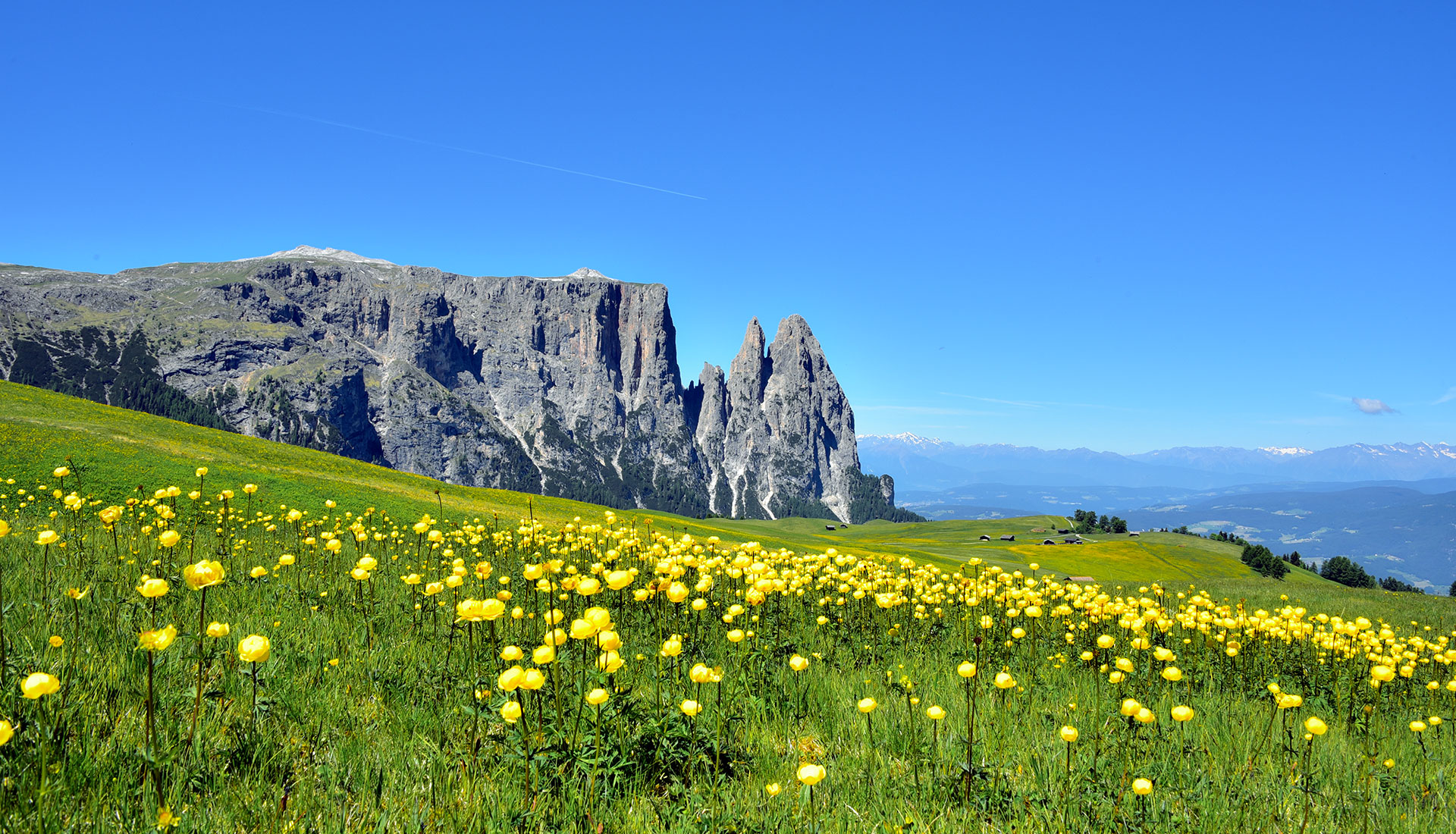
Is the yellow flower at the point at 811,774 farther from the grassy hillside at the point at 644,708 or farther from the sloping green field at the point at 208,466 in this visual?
the sloping green field at the point at 208,466

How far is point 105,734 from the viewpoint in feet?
11.8

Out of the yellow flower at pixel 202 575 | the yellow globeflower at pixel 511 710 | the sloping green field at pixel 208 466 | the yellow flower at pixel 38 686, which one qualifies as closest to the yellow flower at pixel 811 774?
the yellow globeflower at pixel 511 710

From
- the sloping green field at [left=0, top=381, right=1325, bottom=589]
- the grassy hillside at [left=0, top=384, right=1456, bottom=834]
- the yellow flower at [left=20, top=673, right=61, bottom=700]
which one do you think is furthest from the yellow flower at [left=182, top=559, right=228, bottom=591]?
the sloping green field at [left=0, top=381, right=1325, bottom=589]

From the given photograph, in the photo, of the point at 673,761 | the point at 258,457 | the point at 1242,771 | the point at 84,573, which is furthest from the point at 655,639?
the point at 258,457

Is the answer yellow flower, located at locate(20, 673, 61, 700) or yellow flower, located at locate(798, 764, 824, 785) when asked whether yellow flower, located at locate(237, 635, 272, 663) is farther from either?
yellow flower, located at locate(798, 764, 824, 785)

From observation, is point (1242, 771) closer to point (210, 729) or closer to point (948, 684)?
point (948, 684)

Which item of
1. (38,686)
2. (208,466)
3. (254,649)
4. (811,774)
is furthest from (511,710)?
(208,466)

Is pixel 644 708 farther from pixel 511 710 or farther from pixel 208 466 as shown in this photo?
pixel 208 466

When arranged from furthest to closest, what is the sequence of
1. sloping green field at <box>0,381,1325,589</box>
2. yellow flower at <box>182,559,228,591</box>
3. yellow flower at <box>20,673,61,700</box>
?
1. sloping green field at <box>0,381,1325,589</box>
2. yellow flower at <box>182,559,228,591</box>
3. yellow flower at <box>20,673,61,700</box>

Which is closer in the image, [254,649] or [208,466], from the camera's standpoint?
[254,649]

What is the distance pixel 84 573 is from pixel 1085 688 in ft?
35.4

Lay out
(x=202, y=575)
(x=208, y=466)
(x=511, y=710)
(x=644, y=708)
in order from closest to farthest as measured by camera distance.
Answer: (x=202, y=575) < (x=511, y=710) < (x=644, y=708) < (x=208, y=466)

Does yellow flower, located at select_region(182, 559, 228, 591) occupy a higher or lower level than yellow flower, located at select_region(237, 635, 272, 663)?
higher

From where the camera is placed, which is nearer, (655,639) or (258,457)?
(655,639)
